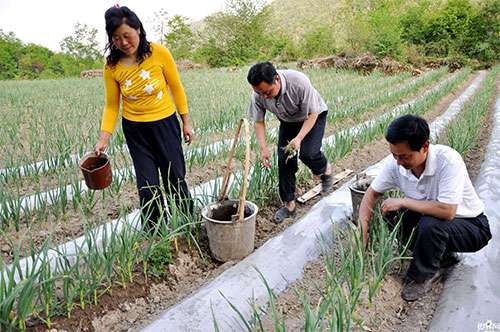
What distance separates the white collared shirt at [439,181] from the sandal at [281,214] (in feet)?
2.97

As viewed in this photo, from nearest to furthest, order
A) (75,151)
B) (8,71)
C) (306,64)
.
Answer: (75,151) < (306,64) < (8,71)

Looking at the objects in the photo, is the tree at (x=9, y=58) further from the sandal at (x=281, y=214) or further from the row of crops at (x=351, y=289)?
the row of crops at (x=351, y=289)

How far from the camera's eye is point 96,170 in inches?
83.7

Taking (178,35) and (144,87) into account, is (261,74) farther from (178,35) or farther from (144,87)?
(178,35)

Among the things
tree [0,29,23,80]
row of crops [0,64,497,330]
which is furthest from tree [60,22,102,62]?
row of crops [0,64,497,330]

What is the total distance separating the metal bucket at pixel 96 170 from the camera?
213 centimetres

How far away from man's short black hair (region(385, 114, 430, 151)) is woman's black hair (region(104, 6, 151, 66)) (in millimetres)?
1366

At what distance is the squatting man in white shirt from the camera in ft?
5.74

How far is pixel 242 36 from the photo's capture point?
25984mm

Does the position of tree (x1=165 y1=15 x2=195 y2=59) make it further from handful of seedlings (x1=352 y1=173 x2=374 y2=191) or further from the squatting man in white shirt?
the squatting man in white shirt

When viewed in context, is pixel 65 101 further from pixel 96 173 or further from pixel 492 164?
pixel 492 164

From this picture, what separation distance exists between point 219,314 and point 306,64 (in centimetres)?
1516

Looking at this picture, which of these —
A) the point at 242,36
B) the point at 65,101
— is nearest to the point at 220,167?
the point at 65,101

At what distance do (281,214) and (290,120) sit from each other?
693 millimetres
